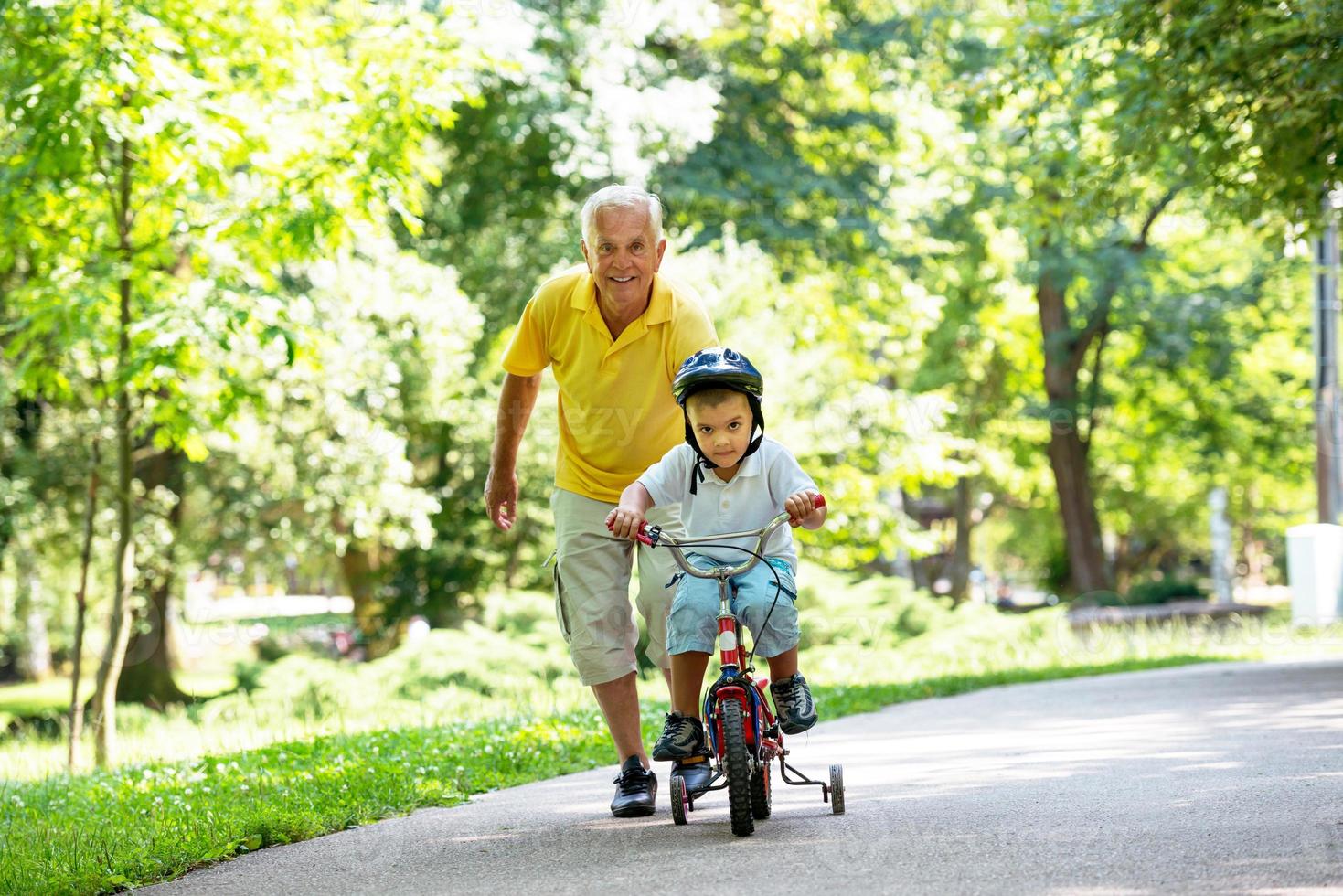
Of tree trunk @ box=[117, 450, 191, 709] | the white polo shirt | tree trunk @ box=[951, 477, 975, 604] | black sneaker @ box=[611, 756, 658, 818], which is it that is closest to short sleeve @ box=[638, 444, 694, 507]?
the white polo shirt

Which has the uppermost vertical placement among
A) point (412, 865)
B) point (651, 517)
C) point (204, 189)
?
point (204, 189)

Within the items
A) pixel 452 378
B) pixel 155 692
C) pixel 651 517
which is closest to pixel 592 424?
pixel 651 517

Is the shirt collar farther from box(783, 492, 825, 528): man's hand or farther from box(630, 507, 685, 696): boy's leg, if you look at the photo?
box(630, 507, 685, 696): boy's leg

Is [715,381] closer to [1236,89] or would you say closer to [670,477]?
[670,477]

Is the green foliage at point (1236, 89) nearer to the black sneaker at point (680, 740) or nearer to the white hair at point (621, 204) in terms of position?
the white hair at point (621, 204)

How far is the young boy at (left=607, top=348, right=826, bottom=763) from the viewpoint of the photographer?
4.74 meters

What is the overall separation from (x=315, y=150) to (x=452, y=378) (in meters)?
9.19

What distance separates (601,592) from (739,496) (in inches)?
33.3

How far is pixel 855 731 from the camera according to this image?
27.5 ft

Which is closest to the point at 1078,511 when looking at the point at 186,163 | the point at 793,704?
the point at 186,163

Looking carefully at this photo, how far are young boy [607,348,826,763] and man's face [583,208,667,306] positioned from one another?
20.3 inches

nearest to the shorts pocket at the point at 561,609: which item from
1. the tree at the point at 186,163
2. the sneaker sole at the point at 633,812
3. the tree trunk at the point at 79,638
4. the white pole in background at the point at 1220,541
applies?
the sneaker sole at the point at 633,812

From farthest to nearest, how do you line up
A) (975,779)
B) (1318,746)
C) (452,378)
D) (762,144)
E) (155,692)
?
(155,692)
(452,378)
(762,144)
(1318,746)
(975,779)

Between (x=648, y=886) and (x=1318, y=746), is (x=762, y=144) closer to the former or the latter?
(x=1318, y=746)
